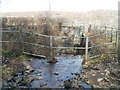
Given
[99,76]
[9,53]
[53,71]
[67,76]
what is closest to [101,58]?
[99,76]

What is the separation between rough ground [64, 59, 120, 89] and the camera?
15.3 feet

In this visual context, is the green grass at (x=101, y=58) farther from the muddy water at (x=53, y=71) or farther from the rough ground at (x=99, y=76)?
the muddy water at (x=53, y=71)

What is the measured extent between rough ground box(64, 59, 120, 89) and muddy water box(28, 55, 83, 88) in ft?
1.14

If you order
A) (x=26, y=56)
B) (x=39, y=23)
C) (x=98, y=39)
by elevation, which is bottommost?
(x=26, y=56)

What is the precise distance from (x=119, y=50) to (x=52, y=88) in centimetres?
466

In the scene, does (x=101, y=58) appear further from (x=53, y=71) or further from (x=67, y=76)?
(x=53, y=71)

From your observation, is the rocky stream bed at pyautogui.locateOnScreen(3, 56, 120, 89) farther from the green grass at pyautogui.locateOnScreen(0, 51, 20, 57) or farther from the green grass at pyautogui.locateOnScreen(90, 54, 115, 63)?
the green grass at pyautogui.locateOnScreen(0, 51, 20, 57)

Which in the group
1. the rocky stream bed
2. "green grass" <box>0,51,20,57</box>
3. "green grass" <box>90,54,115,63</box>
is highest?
"green grass" <box>0,51,20,57</box>

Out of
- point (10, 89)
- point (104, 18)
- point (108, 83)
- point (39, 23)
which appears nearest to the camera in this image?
point (10, 89)

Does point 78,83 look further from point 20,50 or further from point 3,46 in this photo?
point 3,46

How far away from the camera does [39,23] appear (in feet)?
42.2

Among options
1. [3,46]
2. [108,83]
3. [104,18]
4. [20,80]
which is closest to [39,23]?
[3,46]

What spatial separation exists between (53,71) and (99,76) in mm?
1805

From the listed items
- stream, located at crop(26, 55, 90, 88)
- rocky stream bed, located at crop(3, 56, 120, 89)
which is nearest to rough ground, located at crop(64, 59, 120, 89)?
rocky stream bed, located at crop(3, 56, 120, 89)
